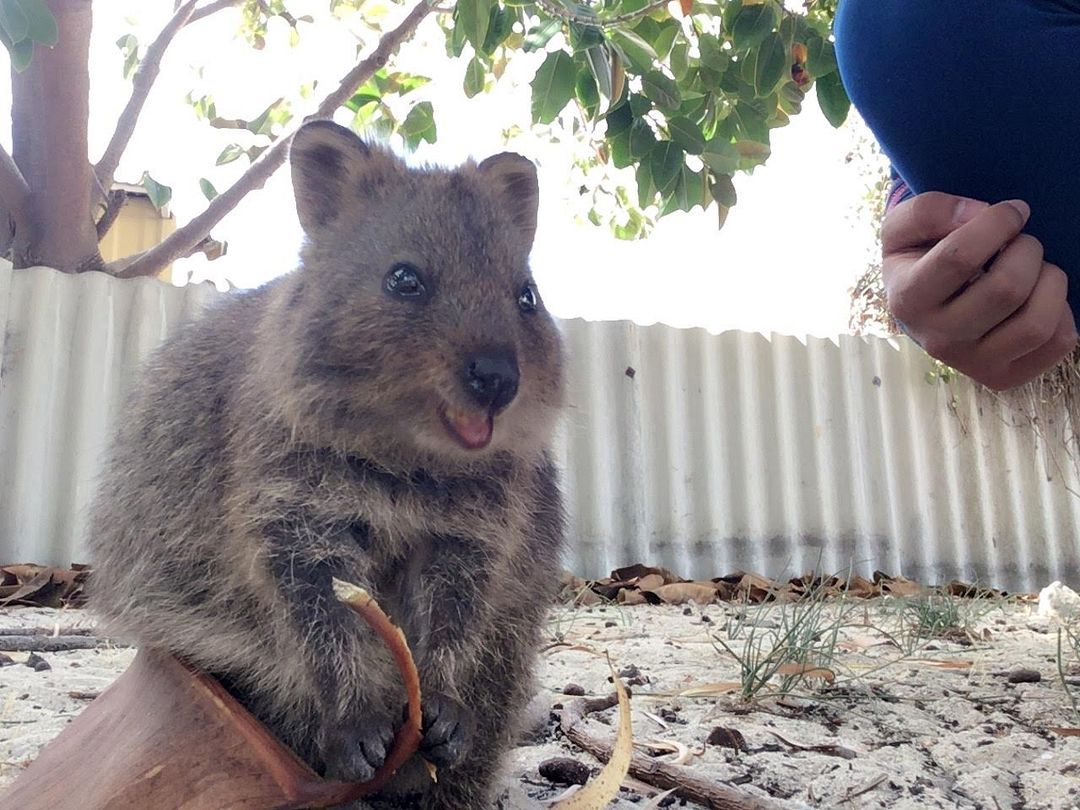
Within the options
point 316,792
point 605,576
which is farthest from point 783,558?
point 316,792

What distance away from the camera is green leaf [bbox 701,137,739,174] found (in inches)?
117

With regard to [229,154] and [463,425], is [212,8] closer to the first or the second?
[229,154]

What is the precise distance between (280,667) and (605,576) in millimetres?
4659

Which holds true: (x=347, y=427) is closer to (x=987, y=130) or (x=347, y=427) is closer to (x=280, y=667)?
(x=280, y=667)

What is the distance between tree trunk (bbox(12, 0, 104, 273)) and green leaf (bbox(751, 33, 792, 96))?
5.08 metres

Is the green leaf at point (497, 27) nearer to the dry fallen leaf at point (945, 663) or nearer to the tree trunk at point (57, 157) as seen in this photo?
the dry fallen leaf at point (945, 663)

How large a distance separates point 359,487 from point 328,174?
2.86 feet

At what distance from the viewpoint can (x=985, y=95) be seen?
208cm

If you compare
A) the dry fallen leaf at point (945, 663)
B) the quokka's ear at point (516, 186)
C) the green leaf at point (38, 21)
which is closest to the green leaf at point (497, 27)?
the quokka's ear at point (516, 186)

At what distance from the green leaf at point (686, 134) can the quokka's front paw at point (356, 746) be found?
1.86 meters

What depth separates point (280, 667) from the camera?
6.37ft

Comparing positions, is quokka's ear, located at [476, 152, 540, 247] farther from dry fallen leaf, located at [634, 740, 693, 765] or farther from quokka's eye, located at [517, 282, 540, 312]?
dry fallen leaf, located at [634, 740, 693, 765]

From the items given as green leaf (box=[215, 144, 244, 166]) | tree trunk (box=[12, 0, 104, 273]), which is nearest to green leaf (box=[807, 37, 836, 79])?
green leaf (box=[215, 144, 244, 166])

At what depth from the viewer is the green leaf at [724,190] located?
10.3 ft
